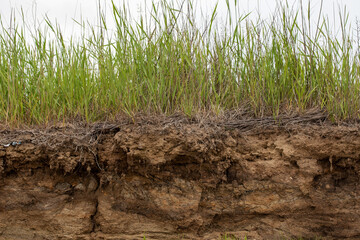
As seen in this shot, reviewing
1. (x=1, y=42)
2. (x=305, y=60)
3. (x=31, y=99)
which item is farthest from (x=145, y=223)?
(x=1, y=42)

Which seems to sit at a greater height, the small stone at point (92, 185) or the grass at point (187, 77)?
the grass at point (187, 77)

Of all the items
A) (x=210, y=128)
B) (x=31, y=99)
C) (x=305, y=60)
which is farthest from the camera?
(x=31, y=99)

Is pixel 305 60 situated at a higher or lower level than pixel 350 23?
lower

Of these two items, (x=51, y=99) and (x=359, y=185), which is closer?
(x=359, y=185)

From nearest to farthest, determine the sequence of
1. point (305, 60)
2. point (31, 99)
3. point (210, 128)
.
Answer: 1. point (210, 128)
2. point (305, 60)
3. point (31, 99)

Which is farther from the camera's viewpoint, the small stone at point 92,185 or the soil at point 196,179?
the small stone at point 92,185

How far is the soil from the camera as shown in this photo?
2.07m

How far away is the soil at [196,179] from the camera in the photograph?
2.07 m

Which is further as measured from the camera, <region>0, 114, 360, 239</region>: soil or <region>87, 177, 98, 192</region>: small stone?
<region>87, 177, 98, 192</region>: small stone

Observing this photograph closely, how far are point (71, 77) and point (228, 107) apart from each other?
113 cm

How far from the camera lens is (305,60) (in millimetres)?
2277

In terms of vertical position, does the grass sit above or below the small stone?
above

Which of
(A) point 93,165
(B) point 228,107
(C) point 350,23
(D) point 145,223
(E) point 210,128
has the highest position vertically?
(C) point 350,23

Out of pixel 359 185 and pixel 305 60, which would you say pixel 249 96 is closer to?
pixel 305 60
